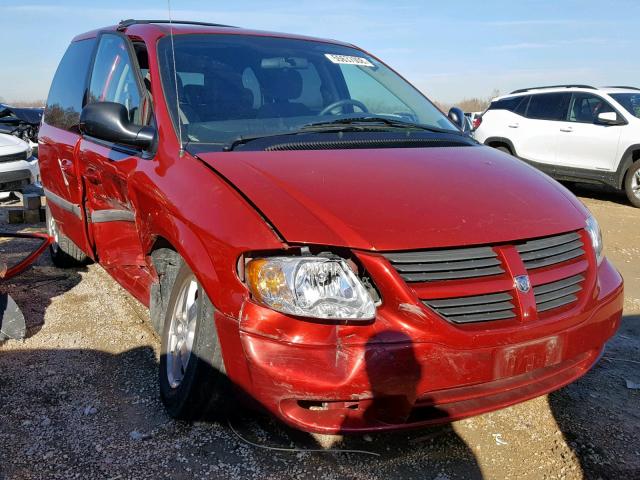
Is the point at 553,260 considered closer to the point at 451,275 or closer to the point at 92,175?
the point at 451,275

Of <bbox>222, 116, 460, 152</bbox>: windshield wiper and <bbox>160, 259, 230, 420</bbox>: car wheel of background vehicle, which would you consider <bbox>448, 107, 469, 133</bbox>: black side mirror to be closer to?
<bbox>222, 116, 460, 152</bbox>: windshield wiper

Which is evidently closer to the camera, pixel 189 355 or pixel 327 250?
pixel 327 250

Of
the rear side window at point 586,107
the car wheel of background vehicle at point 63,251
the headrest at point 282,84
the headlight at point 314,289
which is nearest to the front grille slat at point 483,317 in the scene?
the headlight at point 314,289

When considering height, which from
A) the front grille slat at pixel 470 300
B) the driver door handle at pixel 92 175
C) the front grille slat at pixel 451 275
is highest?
the front grille slat at pixel 451 275

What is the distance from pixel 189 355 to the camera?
103 inches

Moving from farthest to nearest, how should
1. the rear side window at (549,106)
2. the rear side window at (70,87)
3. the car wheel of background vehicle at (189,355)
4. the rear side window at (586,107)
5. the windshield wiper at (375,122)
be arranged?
the rear side window at (549,106) → the rear side window at (586,107) → the rear side window at (70,87) → the windshield wiper at (375,122) → the car wheel of background vehicle at (189,355)

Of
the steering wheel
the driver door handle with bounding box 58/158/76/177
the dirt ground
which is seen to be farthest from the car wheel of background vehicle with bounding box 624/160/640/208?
the driver door handle with bounding box 58/158/76/177

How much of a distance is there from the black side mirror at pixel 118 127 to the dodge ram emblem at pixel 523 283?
178 centimetres

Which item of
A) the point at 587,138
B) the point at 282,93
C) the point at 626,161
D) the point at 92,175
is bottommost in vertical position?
the point at 626,161

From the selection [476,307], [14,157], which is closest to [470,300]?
[476,307]

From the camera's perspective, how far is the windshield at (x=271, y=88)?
2992 millimetres

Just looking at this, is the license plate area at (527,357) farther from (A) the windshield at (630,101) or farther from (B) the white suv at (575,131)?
(A) the windshield at (630,101)

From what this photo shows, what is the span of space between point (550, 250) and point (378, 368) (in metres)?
0.93

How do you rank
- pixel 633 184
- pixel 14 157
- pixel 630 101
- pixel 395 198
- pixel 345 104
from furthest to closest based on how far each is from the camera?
pixel 630 101 → pixel 633 184 → pixel 14 157 → pixel 345 104 → pixel 395 198
